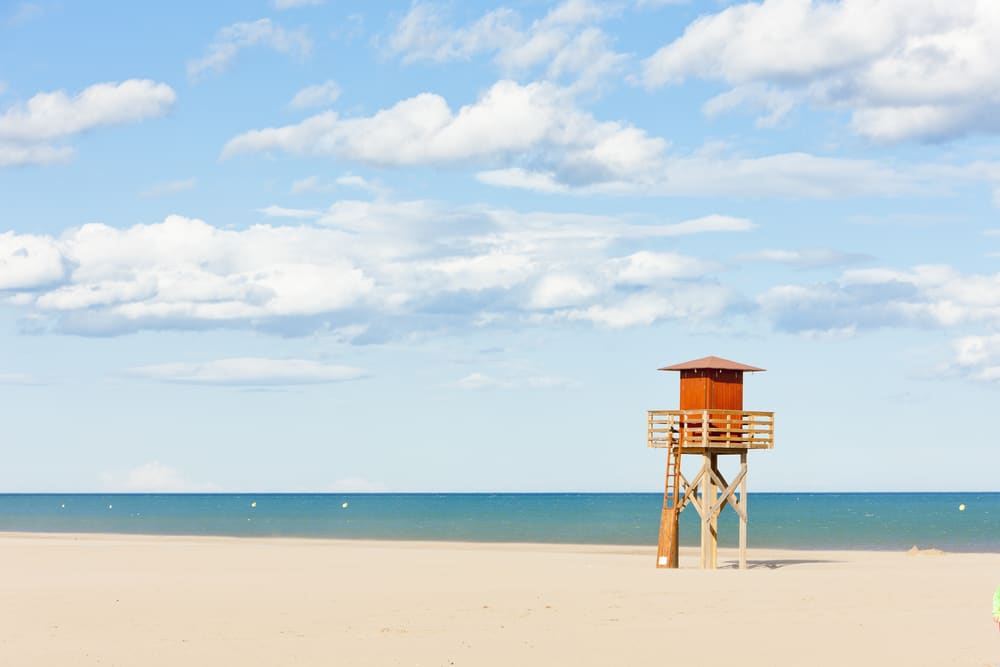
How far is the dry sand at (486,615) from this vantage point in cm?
1794

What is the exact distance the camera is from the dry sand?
1794 centimetres

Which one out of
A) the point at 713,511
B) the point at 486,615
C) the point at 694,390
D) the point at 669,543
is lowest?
the point at 486,615

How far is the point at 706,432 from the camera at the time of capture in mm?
33125

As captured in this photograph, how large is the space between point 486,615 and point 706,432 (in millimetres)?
13132

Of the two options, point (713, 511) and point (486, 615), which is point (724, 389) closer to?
point (713, 511)

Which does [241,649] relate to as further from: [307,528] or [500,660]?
[307,528]

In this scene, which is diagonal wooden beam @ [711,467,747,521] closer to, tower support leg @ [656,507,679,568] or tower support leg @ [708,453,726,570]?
tower support leg @ [708,453,726,570]

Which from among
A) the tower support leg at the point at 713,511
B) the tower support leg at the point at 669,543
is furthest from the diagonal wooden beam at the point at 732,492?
the tower support leg at the point at 669,543

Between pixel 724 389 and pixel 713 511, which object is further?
pixel 713 511

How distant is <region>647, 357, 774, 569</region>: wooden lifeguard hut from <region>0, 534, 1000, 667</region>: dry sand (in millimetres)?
1586

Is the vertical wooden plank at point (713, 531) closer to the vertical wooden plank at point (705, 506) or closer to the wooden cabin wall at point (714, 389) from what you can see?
the vertical wooden plank at point (705, 506)

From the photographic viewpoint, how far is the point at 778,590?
1033 inches

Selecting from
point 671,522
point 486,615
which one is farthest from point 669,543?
point 486,615

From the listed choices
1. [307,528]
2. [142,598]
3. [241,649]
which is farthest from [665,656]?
[307,528]
